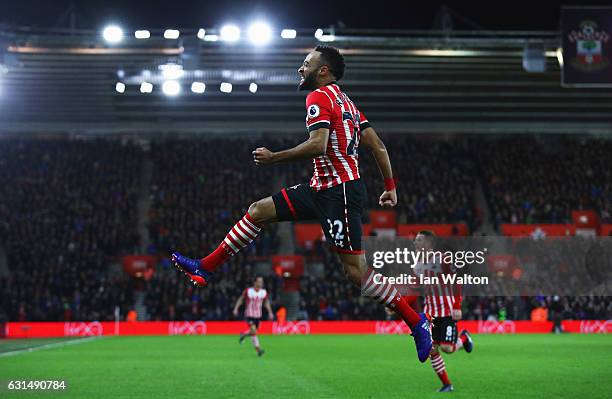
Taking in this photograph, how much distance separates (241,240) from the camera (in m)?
7.32

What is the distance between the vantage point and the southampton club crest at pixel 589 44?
25391 mm

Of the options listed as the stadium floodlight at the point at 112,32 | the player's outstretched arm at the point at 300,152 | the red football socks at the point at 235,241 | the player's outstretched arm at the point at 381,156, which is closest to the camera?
the player's outstretched arm at the point at 300,152

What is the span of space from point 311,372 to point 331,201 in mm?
7394

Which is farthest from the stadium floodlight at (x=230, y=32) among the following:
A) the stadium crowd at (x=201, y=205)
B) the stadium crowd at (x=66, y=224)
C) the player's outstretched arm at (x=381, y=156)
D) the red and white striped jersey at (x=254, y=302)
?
the player's outstretched arm at (x=381, y=156)

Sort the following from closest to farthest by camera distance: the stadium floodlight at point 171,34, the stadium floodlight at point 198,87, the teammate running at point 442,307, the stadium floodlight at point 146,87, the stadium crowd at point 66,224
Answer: the teammate running at point 442,307, the stadium floodlight at point 171,34, the stadium crowd at point 66,224, the stadium floodlight at point 146,87, the stadium floodlight at point 198,87

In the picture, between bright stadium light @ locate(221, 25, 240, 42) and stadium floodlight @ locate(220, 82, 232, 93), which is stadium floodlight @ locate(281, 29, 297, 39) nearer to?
bright stadium light @ locate(221, 25, 240, 42)

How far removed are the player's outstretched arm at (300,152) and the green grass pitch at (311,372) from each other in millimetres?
4231

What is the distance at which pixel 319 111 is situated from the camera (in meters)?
6.93

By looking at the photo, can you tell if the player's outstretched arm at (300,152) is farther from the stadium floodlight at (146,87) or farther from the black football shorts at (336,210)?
the stadium floodlight at (146,87)

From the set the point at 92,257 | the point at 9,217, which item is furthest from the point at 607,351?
the point at 9,217

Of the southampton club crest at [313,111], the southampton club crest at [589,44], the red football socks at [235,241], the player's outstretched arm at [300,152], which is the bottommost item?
the red football socks at [235,241]

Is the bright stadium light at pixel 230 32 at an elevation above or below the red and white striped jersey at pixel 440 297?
above

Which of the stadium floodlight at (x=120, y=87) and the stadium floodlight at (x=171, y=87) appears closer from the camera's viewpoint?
the stadium floodlight at (x=171, y=87)

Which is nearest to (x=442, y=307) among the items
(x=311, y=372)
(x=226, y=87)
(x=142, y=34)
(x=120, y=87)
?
(x=311, y=372)
